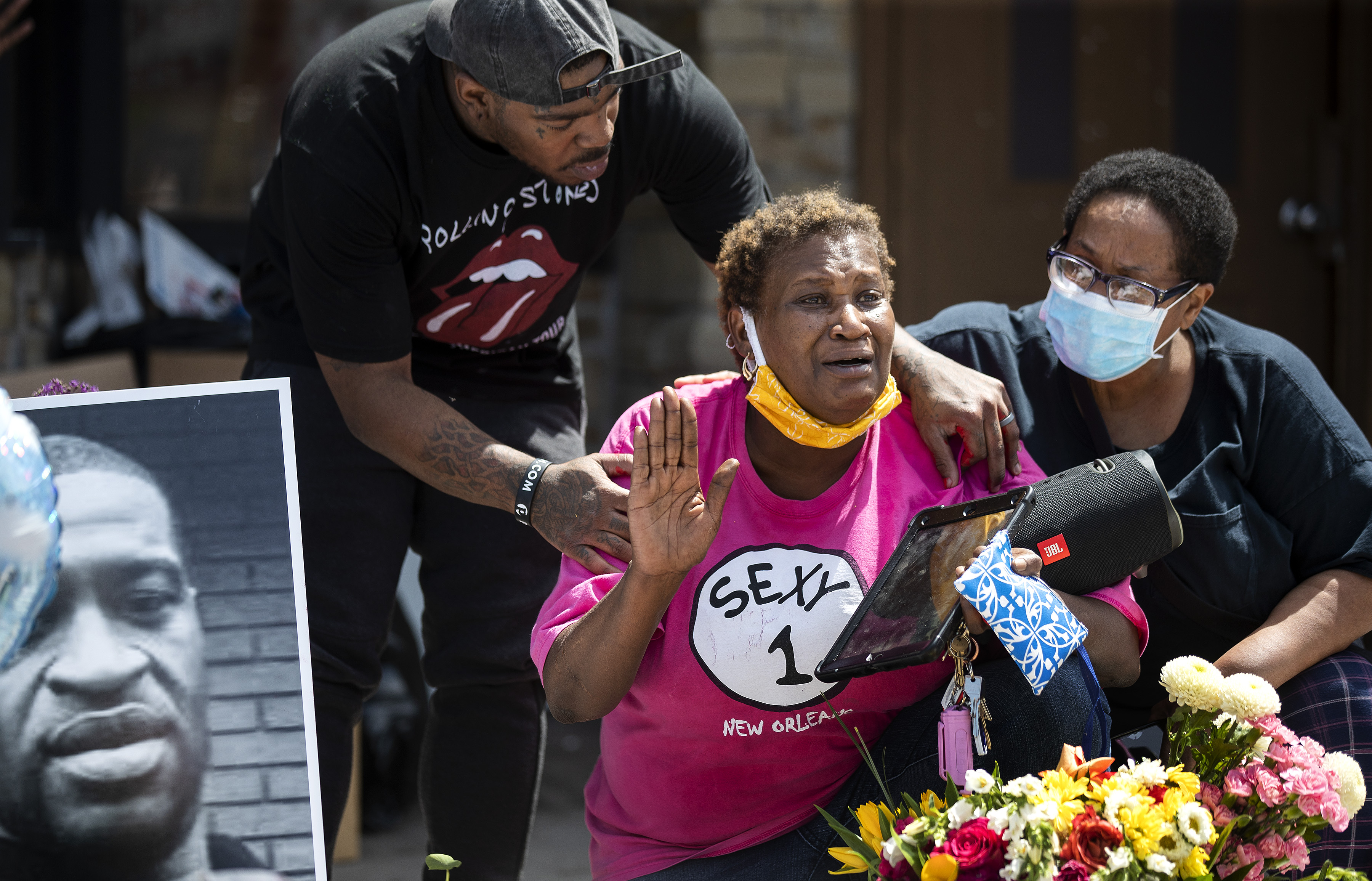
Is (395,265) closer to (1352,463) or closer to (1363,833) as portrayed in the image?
(1352,463)

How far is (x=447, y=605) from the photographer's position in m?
2.77

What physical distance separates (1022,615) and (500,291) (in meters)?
1.23

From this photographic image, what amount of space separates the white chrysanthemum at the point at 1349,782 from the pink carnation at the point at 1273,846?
0.44ft

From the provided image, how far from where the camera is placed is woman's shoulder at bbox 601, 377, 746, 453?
2.28 m

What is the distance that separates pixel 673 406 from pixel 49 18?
14.4 feet

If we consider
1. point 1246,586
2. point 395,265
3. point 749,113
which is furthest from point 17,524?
point 749,113

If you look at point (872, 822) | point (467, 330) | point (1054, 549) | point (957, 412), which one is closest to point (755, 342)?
point (957, 412)

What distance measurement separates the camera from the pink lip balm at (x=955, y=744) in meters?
1.94

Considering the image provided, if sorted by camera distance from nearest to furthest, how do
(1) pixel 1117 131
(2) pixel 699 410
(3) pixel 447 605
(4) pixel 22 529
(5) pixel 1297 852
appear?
(4) pixel 22 529
(5) pixel 1297 852
(2) pixel 699 410
(3) pixel 447 605
(1) pixel 1117 131

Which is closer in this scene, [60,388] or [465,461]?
[60,388]

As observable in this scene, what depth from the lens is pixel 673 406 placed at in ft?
6.13

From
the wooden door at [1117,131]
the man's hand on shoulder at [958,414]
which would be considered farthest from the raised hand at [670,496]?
the wooden door at [1117,131]

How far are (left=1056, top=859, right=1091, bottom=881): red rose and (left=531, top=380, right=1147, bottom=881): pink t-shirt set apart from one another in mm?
558

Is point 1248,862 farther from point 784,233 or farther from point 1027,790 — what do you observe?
point 784,233
